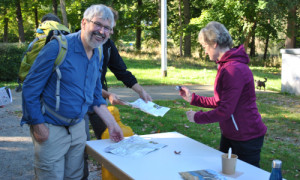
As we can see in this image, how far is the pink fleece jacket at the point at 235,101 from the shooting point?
304cm

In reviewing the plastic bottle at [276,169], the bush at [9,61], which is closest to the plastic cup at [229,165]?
the plastic bottle at [276,169]

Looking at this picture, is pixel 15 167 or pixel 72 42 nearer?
pixel 72 42

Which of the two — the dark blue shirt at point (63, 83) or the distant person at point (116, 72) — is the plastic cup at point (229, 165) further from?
the distant person at point (116, 72)

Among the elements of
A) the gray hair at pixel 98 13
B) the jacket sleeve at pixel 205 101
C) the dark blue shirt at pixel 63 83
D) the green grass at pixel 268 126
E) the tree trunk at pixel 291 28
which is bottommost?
the green grass at pixel 268 126

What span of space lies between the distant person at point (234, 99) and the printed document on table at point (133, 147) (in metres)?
0.50

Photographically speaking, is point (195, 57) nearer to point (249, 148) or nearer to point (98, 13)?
point (249, 148)

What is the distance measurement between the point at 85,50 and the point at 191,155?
1357 millimetres

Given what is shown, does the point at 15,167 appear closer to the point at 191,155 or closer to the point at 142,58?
the point at 191,155

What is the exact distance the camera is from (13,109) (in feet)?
31.1

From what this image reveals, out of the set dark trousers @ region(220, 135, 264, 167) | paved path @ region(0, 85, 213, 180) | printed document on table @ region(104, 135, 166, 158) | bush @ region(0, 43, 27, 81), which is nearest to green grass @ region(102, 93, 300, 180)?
paved path @ region(0, 85, 213, 180)

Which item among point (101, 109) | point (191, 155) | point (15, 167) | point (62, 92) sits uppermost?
point (62, 92)

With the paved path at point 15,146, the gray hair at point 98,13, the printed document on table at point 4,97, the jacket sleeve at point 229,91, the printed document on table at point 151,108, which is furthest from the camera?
the paved path at point 15,146

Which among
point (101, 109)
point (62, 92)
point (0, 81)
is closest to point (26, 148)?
point (101, 109)

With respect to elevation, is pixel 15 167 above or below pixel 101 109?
below
